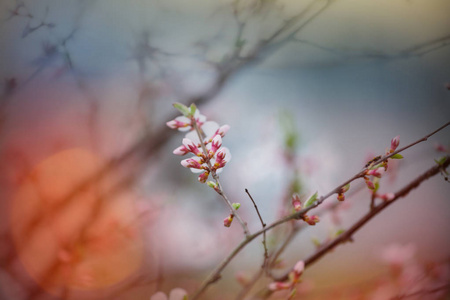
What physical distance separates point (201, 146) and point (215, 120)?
38cm

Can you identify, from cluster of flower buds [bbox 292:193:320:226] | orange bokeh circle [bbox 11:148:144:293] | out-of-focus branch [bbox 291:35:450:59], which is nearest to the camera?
cluster of flower buds [bbox 292:193:320:226]

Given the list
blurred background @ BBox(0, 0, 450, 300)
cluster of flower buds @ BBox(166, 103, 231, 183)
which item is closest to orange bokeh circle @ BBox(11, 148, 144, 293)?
blurred background @ BBox(0, 0, 450, 300)

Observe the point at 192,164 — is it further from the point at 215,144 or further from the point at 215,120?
the point at 215,120

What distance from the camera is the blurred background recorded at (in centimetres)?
88

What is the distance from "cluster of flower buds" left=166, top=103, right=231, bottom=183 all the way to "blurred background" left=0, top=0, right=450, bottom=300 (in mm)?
343

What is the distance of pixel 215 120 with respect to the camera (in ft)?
3.09

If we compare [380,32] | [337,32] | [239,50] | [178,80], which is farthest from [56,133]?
[380,32]

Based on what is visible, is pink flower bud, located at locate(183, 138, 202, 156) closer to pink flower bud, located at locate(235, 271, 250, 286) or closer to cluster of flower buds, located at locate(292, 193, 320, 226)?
cluster of flower buds, located at locate(292, 193, 320, 226)

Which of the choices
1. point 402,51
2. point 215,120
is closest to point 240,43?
point 215,120

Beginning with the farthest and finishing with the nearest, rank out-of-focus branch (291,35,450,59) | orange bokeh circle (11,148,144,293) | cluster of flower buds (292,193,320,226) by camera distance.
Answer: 1. out-of-focus branch (291,35,450,59)
2. orange bokeh circle (11,148,144,293)
3. cluster of flower buds (292,193,320,226)

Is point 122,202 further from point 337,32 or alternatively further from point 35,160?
point 337,32

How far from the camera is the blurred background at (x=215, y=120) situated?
34.4 inches

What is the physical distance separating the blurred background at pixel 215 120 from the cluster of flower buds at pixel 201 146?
1.13 ft

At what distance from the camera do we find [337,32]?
955mm
